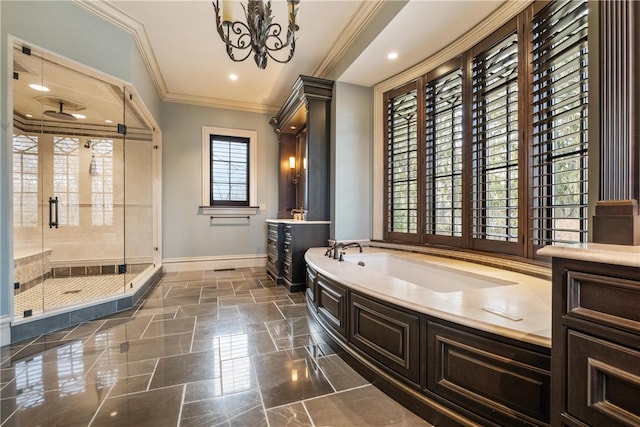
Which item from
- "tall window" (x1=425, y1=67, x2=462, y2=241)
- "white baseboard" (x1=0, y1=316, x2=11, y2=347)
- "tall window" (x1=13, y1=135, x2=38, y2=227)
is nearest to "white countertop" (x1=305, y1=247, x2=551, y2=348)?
"tall window" (x1=425, y1=67, x2=462, y2=241)

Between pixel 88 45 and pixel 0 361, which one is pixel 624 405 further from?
pixel 88 45

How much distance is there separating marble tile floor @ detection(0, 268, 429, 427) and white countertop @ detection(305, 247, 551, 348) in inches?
23.5

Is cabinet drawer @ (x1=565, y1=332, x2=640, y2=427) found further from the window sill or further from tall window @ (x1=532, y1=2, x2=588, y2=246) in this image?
the window sill

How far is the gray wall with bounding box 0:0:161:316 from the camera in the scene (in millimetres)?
2283

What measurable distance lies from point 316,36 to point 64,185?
4.55m

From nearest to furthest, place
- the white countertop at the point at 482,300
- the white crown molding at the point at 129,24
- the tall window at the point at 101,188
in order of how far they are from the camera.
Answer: the white countertop at the point at 482,300 < the white crown molding at the point at 129,24 < the tall window at the point at 101,188

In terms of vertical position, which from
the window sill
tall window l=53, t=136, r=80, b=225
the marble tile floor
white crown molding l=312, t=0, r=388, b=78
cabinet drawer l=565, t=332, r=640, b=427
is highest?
white crown molding l=312, t=0, r=388, b=78

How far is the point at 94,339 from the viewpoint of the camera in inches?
95.7

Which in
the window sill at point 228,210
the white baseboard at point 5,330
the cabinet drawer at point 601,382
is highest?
the window sill at point 228,210

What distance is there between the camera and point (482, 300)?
1.60 meters

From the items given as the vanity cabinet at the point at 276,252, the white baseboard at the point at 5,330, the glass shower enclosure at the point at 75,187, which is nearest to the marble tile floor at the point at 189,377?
the white baseboard at the point at 5,330

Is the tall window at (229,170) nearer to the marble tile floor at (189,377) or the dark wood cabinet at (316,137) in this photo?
the dark wood cabinet at (316,137)

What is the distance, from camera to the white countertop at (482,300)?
1.24 meters

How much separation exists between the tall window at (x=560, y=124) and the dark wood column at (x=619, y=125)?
585 mm
